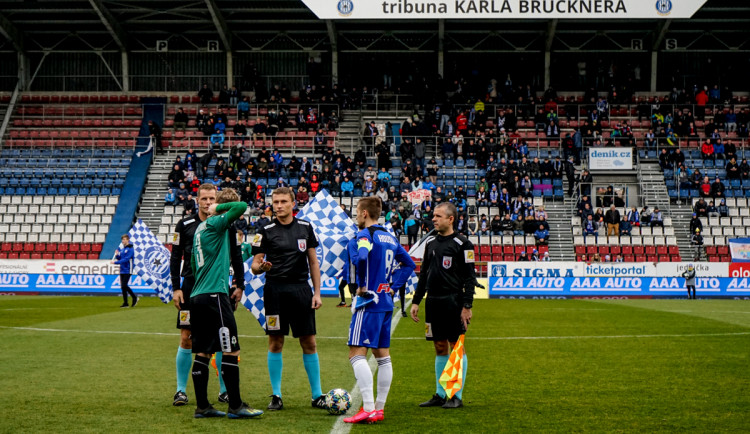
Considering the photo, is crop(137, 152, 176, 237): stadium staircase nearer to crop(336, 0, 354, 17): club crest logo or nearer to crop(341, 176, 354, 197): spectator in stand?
crop(341, 176, 354, 197): spectator in stand

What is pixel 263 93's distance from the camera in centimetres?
4578

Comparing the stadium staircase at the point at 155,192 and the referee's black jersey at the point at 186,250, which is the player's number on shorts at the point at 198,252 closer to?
the referee's black jersey at the point at 186,250

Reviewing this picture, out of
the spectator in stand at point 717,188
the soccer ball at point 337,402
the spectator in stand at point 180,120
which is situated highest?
the spectator in stand at point 180,120

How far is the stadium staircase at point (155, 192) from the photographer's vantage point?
39562 mm

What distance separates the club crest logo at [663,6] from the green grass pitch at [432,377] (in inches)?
906

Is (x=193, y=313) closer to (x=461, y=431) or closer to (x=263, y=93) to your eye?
(x=461, y=431)

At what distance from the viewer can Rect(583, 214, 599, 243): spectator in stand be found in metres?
36.8

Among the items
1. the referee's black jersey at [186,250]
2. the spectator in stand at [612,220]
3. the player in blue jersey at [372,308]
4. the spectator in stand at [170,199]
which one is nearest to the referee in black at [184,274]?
the referee's black jersey at [186,250]

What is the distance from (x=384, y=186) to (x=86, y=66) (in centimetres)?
2183

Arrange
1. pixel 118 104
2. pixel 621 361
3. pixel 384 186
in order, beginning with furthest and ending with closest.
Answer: pixel 118 104, pixel 384 186, pixel 621 361

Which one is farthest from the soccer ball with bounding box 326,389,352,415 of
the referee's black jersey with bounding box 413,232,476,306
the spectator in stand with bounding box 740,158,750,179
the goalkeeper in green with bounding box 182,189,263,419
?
the spectator in stand with bounding box 740,158,750,179

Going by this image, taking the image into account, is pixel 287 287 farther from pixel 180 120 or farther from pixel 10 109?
pixel 10 109

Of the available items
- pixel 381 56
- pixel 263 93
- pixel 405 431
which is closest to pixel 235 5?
pixel 263 93

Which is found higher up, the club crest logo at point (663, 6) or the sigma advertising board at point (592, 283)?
the club crest logo at point (663, 6)
